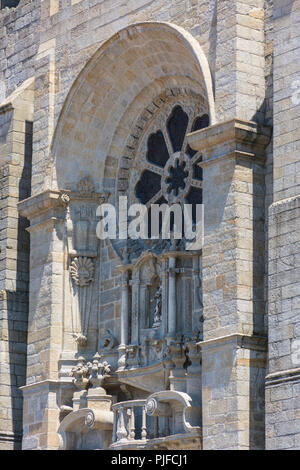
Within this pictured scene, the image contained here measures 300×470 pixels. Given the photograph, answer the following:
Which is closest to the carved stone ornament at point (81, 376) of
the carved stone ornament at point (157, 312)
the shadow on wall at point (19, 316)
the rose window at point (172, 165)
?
the carved stone ornament at point (157, 312)

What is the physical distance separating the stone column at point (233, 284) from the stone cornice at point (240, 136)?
1 cm

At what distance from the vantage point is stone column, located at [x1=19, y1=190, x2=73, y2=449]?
79.3 feet

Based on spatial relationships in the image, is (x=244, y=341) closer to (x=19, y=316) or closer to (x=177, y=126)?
(x=177, y=126)

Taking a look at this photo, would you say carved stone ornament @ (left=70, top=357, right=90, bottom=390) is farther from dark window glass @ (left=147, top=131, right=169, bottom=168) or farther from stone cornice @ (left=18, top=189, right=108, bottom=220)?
dark window glass @ (left=147, top=131, right=169, bottom=168)

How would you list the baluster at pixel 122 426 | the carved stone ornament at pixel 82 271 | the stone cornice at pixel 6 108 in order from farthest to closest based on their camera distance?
the stone cornice at pixel 6 108 → the carved stone ornament at pixel 82 271 → the baluster at pixel 122 426

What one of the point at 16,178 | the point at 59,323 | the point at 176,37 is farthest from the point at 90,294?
the point at 176,37

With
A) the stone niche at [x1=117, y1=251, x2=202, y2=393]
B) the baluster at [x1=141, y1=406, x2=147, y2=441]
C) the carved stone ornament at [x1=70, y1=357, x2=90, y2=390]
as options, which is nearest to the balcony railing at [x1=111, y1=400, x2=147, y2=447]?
the baluster at [x1=141, y1=406, x2=147, y2=441]

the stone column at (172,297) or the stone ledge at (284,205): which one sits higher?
the stone ledge at (284,205)

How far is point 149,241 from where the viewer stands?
24312 mm

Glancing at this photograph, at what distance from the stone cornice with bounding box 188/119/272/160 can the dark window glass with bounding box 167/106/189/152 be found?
2555 mm

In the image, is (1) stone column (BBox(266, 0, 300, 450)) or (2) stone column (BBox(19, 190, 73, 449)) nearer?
(1) stone column (BBox(266, 0, 300, 450))

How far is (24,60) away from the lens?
2730 cm

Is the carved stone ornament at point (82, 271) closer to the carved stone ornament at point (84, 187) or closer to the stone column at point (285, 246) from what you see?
the carved stone ornament at point (84, 187)

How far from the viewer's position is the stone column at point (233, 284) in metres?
20.6
